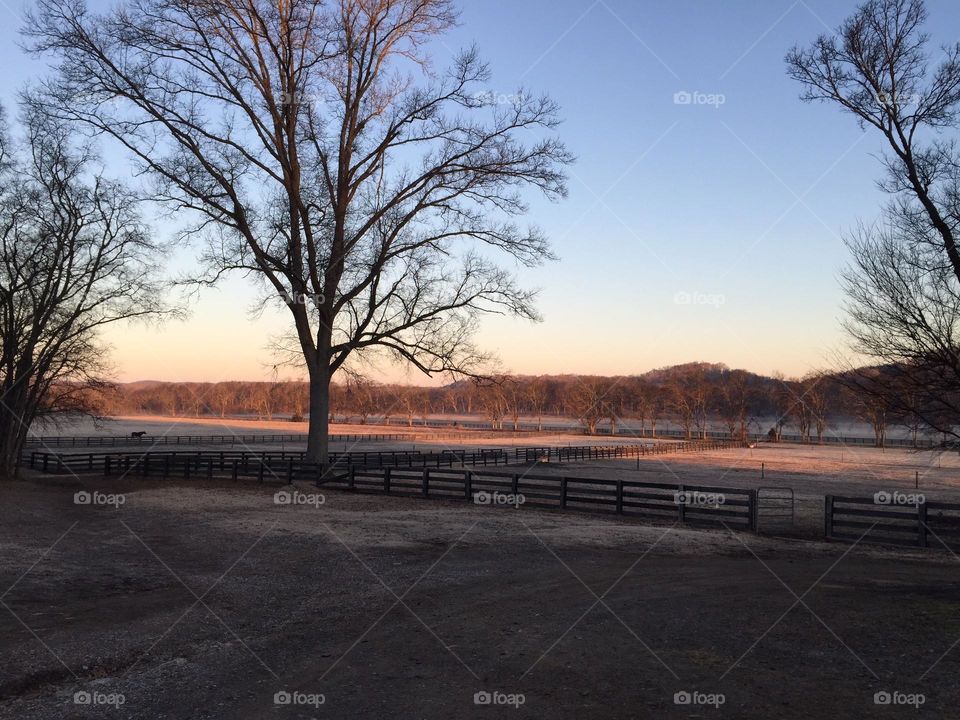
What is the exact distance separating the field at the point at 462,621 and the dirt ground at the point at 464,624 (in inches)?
1.5

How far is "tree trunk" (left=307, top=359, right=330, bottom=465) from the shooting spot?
91.2ft

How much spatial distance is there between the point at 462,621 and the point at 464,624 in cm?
15

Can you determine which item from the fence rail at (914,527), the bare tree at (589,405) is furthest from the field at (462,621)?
the bare tree at (589,405)

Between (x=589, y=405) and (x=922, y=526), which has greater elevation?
(x=589, y=405)

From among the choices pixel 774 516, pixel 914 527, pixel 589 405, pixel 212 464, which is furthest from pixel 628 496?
pixel 589 405

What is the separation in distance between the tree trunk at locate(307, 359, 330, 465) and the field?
9397 millimetres

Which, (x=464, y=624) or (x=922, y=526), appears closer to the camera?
(x=464, y=624)

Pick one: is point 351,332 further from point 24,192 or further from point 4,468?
point 4,468

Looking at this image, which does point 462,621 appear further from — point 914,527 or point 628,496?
point 628,496

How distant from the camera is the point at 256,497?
24.7 m

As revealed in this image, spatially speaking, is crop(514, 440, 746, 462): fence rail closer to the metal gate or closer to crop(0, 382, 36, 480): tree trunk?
the metal gate

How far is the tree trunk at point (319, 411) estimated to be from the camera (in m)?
27.8

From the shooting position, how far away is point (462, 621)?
993 centimetres

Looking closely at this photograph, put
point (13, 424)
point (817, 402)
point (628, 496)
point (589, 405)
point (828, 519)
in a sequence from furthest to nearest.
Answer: point (589, 405)
point (817, 402)
point (13, 424)
point (628, 496)
point (828, 519)
